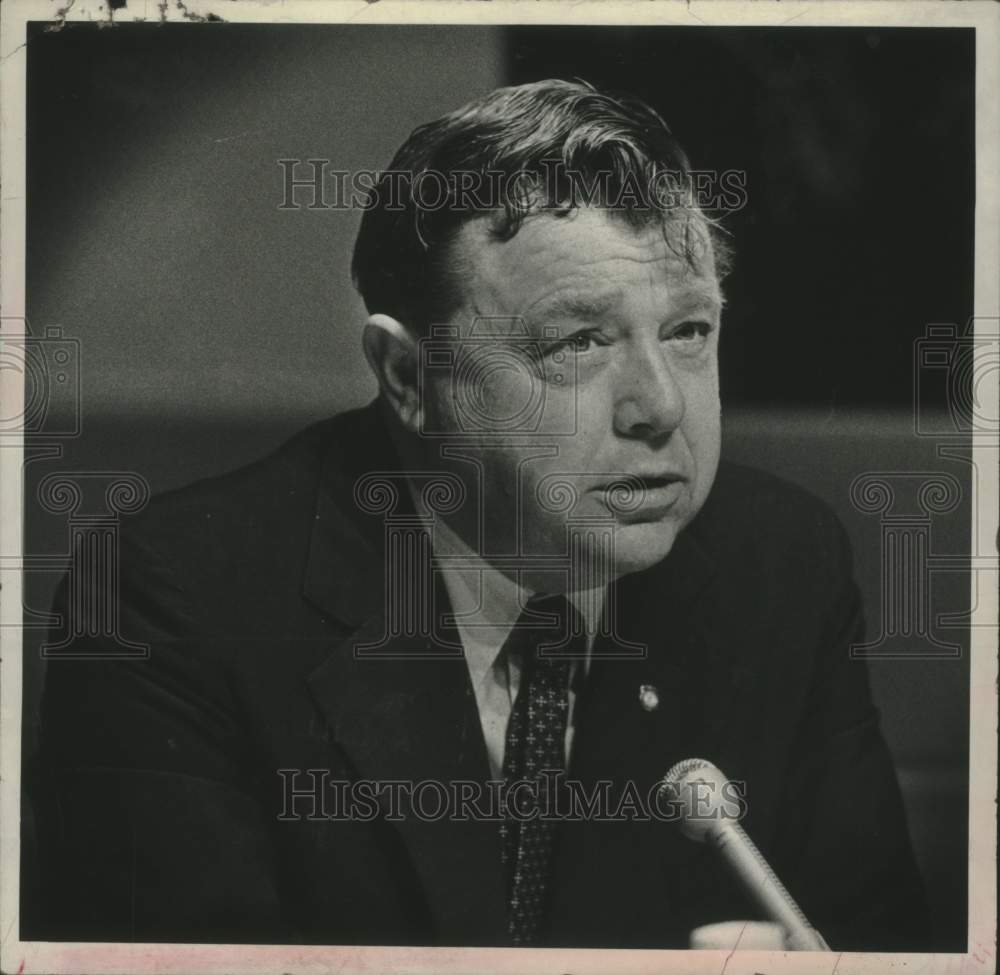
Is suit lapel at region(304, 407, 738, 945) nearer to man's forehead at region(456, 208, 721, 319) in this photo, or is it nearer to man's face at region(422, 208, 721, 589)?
man's face at region(422, 208, 721, 589)

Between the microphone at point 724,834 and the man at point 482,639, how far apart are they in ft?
0.07

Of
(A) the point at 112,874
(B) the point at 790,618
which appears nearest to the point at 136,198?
(A) the point at 112,874

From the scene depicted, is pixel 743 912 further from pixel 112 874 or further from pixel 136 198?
pixel 136 198

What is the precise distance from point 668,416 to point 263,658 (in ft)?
2.39

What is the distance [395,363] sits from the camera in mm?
2010

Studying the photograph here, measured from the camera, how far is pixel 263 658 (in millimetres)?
1982

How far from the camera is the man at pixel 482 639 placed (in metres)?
1.97

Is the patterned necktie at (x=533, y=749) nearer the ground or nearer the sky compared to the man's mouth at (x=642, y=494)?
nearer the ground

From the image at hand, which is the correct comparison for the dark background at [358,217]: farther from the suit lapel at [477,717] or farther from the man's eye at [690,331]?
the suit lapel at [477,717]

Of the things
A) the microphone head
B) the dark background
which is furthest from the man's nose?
the microphone head

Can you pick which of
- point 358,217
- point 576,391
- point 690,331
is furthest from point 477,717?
point 358,217

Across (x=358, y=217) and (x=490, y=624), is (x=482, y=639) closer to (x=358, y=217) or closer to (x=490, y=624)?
(x=490, y=624)

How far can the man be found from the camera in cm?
197

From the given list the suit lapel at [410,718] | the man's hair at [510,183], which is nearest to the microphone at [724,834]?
the suit lapel at [410,718]
